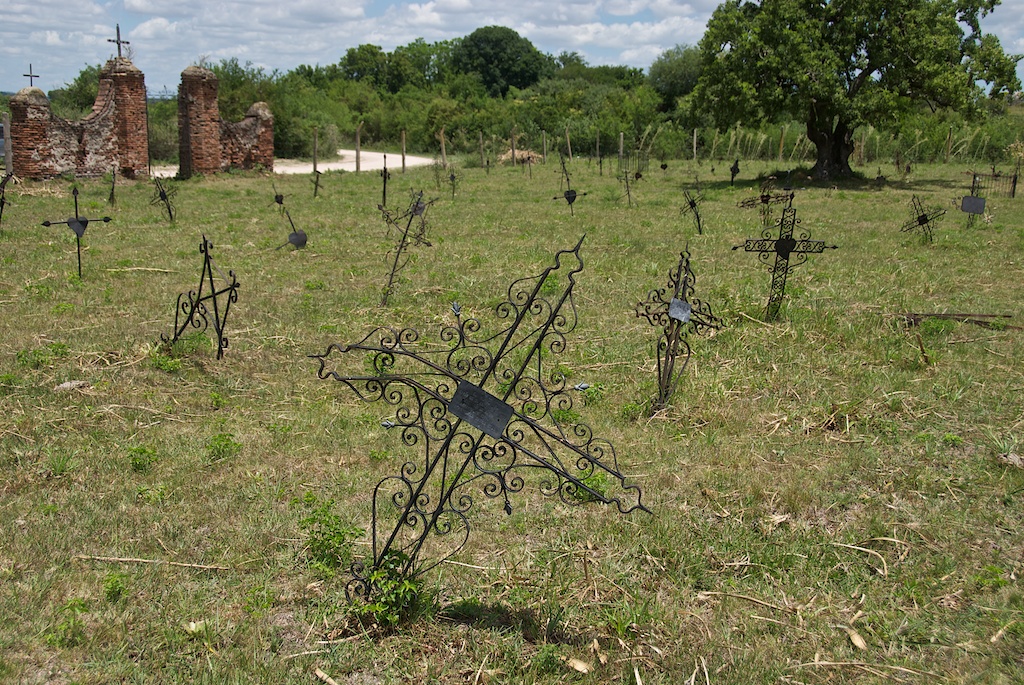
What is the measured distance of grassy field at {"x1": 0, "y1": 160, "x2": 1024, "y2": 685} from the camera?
11.9 ft

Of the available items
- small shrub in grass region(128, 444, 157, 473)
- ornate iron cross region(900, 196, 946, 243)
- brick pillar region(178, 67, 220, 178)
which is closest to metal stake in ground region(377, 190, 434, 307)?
small shrub in grass region(128, 444, 157, 473)

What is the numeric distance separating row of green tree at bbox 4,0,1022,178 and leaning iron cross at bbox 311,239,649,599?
14.6 m

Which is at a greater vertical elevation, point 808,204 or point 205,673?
point 808,204

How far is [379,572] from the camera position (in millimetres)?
3693

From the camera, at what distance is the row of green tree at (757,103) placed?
19.5 meters

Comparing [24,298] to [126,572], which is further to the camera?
[24,298]

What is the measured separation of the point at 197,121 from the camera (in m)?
22.4

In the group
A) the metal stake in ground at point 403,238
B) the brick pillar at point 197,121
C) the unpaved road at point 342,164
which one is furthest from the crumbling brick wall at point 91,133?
the metal stake in ground at point 403,238

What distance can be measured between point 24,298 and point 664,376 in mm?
7382

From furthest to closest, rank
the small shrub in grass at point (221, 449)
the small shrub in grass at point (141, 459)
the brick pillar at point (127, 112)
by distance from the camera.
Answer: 1. the brick pillar at point (127, 112)
2. the small shrub in grass at point (221, 449)
3. the small shrub in grass at point (141, 459)

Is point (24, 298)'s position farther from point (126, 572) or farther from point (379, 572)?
point (379, 572)

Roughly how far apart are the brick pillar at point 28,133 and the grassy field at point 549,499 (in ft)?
35.9

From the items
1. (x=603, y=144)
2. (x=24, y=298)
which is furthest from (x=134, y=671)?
(x=603, y=144)

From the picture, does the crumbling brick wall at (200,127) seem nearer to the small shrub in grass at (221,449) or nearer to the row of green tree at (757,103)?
the row of green tree at (757,103)
